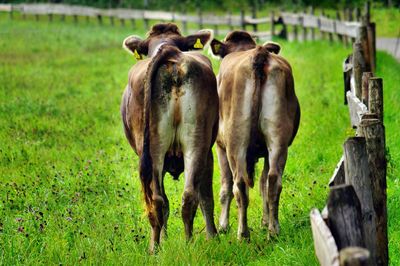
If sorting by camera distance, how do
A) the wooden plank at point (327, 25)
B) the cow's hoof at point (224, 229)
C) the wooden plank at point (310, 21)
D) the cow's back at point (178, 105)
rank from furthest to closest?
the wooden plank at point (310, 21) < the wooden plank at point (327, 25) < the cow's hoof at point (224, 229) < the cow's back at point (178, 105)

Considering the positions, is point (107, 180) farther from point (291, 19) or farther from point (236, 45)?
point (291, 19)

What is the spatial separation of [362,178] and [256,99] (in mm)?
3026

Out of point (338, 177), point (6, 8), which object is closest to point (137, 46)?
point (338, 177)

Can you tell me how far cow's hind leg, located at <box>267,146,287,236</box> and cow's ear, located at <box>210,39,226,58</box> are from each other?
2121mm

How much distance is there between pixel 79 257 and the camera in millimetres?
7160

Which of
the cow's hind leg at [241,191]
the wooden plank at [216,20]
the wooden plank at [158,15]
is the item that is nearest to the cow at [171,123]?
the cow's hind leg at [241,191]

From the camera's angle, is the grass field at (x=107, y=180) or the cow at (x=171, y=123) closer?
the grass field at (x=107, y=180)

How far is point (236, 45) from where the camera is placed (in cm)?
1015

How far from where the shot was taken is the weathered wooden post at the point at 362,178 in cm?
526

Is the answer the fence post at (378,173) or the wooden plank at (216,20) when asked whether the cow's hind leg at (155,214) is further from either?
the wooden plank at (216,20)

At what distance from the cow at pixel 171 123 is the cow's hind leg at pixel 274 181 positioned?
0.70 meters

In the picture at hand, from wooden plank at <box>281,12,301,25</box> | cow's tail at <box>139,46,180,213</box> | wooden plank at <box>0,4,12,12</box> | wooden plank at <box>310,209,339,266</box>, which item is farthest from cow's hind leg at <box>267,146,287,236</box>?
wooden plank at <box>0,4,12,12</box>

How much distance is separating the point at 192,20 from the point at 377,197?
3679 cm

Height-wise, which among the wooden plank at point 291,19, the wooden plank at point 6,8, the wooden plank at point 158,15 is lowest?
the wooden plank at point 6,8
